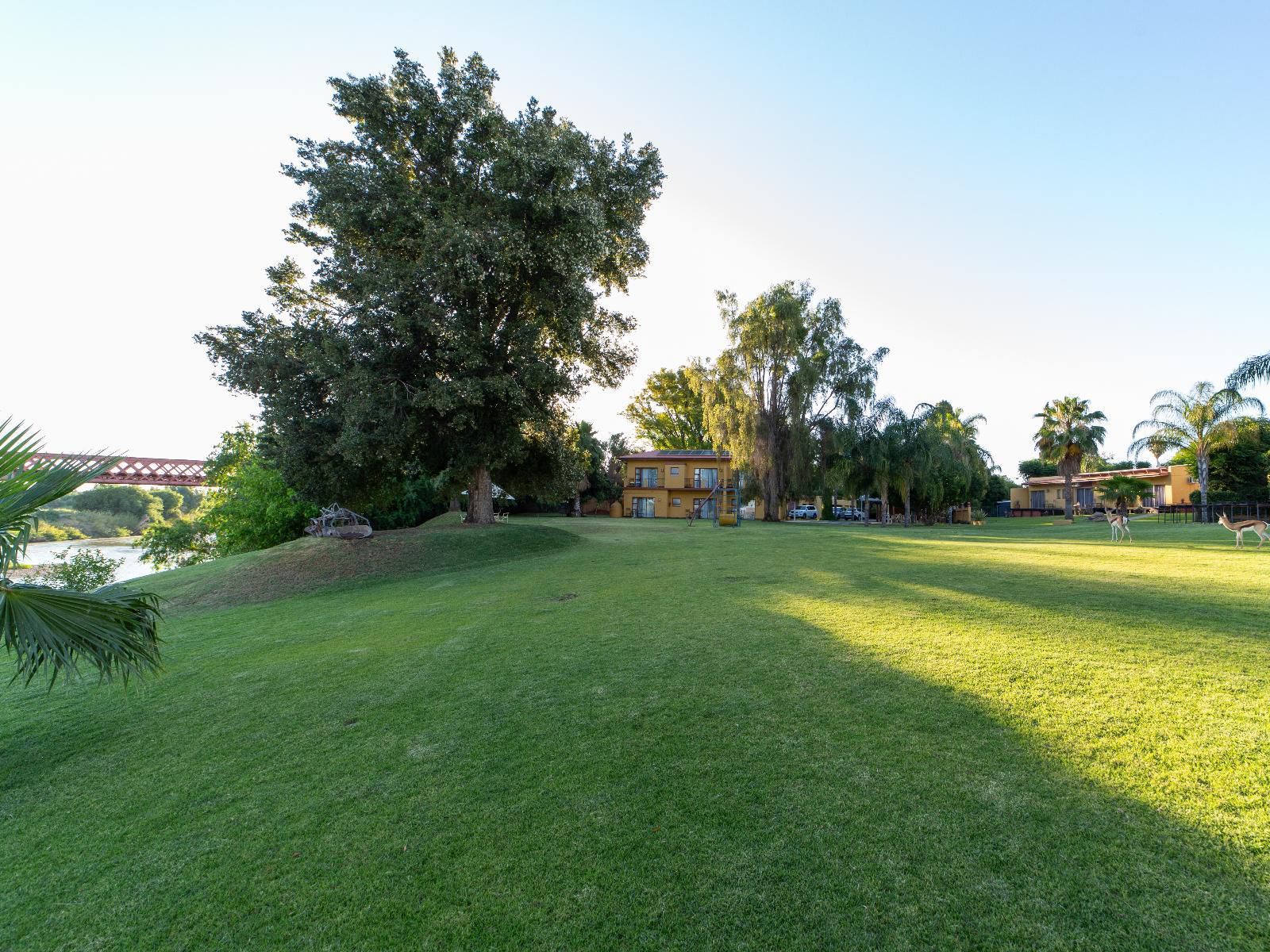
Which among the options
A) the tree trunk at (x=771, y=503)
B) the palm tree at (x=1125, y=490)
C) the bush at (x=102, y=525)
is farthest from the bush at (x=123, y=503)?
the palm tree at (x=1125, y=490)

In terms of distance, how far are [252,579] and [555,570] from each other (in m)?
7.21

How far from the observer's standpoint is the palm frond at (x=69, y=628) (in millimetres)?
3307

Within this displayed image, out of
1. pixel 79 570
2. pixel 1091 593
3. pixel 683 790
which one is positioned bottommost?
pixel 79 570

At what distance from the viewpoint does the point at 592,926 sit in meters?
2.21

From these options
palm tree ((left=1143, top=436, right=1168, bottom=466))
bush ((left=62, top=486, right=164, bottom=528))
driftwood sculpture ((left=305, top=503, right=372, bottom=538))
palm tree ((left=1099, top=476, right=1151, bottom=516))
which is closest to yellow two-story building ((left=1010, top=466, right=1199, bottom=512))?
palm tree ((left=1099, top=476, right=1151, bottom=516))

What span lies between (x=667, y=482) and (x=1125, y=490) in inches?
1495

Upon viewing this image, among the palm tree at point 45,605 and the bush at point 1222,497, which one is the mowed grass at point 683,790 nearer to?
the palm tree at point 45,605

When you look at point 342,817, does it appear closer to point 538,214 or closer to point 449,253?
point 449,253

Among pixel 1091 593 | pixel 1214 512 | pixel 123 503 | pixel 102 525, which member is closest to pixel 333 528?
pixel 1091 593

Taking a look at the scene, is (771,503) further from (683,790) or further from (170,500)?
(170,500)

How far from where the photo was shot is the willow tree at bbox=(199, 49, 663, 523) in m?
15.5

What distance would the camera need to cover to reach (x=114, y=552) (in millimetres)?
28266

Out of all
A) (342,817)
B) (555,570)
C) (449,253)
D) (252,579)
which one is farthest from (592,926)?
(449,253)

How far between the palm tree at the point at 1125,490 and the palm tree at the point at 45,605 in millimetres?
58350
